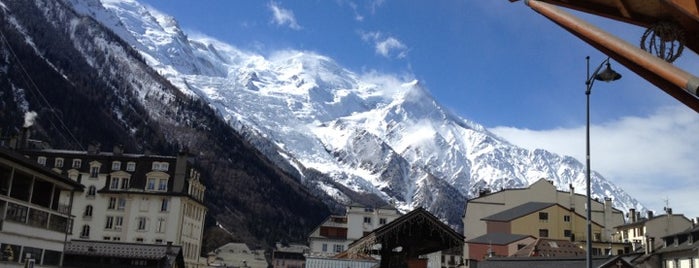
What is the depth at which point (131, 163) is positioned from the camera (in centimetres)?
7781

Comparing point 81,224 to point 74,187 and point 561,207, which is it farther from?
point 561,207

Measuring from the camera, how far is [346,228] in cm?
11338

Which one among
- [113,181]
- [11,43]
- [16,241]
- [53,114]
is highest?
[11,43]

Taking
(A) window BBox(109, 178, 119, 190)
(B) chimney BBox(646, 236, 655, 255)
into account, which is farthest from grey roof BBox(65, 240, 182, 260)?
(B) chimney BBox(646, 236, 655, 255)

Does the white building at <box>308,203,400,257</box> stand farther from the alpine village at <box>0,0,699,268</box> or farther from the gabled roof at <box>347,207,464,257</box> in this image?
the gabled roof at <box>347,207,464,257</box>

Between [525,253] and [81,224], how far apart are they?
45.3 meters

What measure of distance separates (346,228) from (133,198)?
45555 mm

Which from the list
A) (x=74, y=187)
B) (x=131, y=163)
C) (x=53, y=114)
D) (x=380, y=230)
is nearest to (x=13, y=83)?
(x=53, y=114)

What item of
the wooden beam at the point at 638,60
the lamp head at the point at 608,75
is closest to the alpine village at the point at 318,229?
the wooden beam at the point at 638,60

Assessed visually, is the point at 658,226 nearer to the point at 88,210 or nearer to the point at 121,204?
the point at 121,204

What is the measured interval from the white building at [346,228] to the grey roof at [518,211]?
20889mm

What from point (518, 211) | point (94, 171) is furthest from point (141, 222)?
point (518, 211)

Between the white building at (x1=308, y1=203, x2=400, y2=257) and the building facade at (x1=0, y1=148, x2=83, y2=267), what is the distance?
72.7 m

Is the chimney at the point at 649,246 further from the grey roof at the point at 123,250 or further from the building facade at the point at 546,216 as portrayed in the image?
the grey roof at the point at 123,250
